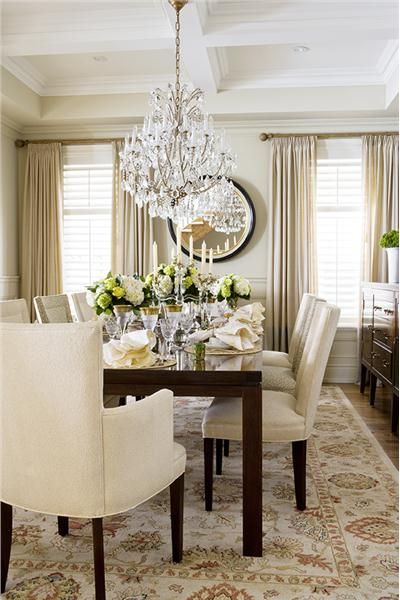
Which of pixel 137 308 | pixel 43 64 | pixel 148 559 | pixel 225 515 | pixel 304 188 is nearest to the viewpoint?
pixel 148 559

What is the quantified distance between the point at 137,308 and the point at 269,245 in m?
2.84

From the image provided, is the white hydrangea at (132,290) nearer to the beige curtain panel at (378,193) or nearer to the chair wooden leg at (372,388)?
the chair wooden leg at (372,388)

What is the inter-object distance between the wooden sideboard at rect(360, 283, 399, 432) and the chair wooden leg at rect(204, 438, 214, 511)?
1.76 metres

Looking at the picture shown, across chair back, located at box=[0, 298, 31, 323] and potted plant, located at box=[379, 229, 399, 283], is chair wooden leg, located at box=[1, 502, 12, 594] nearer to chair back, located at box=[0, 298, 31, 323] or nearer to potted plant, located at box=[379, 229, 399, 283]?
chair back, located at box=[0, 298, 31, 323]

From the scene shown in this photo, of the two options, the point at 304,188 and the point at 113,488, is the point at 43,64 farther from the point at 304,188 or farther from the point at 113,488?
the point at 113,488

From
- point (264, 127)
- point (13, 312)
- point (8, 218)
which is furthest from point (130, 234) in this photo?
point (13, 312)

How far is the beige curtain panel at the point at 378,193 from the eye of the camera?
5.48 metres

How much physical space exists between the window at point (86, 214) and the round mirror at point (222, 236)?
780 millimetres

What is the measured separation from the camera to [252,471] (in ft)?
7.12

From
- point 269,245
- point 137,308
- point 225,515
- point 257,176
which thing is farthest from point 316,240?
point 225,515

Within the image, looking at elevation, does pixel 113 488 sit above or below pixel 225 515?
above

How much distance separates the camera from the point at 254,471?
217 cm

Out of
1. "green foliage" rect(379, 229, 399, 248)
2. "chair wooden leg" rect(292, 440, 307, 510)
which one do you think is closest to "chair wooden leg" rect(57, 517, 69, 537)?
"chair wooden leg" rect(292, 440, 307, 510)

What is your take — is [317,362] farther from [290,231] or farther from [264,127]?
[264,127]
